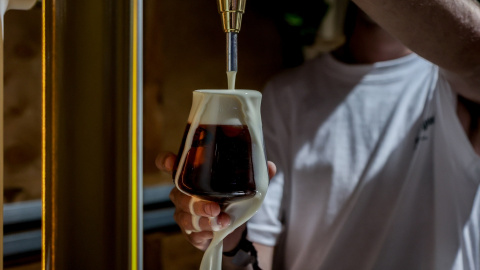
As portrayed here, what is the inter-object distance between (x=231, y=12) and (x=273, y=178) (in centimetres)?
102

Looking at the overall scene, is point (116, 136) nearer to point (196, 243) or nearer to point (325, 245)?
point (196, 243)

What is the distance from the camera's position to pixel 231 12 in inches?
11.0

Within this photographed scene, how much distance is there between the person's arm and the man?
0.17m

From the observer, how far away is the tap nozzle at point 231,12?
0.28 meters

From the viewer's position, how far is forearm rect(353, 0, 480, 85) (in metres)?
0.61

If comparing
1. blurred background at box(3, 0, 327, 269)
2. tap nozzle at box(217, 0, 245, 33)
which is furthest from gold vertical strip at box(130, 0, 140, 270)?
blurred background at box(3, 0, 327, 269)

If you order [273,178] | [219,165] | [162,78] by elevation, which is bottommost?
[273,178]

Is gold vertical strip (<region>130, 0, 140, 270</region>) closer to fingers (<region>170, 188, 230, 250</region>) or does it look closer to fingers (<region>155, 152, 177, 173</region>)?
fingers (<region>170, 188, 230, 250</region>)

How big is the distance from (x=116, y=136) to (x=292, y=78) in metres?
1.21

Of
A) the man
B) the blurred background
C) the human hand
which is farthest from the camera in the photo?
the man

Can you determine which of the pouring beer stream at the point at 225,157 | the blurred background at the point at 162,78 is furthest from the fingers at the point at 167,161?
the blurred background at the point at 162,78

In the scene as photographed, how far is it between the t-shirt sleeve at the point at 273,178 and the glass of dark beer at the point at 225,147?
900 mm

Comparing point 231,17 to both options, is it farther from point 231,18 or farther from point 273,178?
point 273,178

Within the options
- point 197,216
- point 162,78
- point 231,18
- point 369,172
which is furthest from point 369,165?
point 231,18
